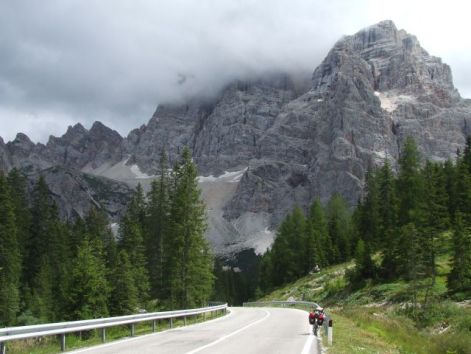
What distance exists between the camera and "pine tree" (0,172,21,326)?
46125 mm

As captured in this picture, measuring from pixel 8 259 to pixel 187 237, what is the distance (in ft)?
72.6

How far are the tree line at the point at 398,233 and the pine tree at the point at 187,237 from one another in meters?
16.4

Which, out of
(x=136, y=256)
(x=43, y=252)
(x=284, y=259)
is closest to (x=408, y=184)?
(x=284, y=259)

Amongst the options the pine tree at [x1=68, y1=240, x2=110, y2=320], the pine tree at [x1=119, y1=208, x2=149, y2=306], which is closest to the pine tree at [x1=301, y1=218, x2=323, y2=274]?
the pine tree at [x1=119, y1=208, x2=149, y2=306]

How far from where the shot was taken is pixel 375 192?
82688 mm

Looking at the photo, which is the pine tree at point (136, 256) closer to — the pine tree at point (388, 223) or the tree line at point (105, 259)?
the tree line at point (105, 259)

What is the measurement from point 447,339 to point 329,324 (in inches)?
320

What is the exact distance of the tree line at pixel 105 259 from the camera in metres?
35.9

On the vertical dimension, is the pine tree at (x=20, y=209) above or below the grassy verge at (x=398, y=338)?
above

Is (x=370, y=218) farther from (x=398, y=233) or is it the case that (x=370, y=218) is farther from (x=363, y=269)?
(x=398, y=233)

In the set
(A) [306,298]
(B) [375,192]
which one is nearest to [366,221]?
(B) [375,192]

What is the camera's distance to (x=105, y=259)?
5378cm

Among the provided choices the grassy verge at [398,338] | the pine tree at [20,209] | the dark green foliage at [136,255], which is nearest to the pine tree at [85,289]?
the dark green foliage at [136,255]

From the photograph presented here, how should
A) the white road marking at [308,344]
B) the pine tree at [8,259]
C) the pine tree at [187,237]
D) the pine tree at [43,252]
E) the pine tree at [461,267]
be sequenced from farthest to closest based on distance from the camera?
the pine tree at [43,252]
the pine tree at [8,259]
the pine tree at [187,237]
the pine tree at [461,267]
the white road marking at [308,344]
